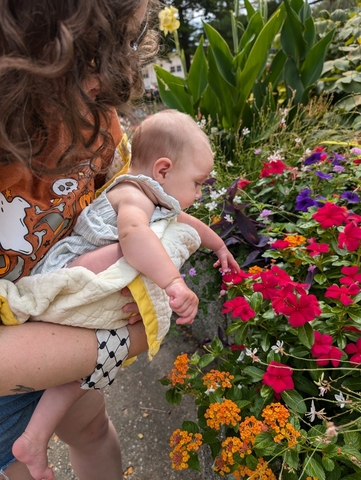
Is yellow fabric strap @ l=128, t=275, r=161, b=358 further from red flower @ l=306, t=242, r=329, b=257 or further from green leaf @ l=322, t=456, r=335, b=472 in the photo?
red flower @ l=306, t=242, r=329, b=257

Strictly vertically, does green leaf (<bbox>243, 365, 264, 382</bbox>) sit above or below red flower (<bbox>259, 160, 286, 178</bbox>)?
below

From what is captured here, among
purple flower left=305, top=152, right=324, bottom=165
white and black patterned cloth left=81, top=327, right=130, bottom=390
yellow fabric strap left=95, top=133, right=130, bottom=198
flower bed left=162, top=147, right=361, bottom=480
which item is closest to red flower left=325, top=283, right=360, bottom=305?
flower bed left=162, top=147, right=361, bottom=480

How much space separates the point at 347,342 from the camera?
1.12 m

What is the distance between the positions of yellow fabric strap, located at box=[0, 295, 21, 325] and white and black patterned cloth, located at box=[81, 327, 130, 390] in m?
0.18

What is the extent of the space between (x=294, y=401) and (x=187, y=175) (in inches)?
26.6

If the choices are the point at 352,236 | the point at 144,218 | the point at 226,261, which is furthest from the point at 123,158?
the point at 352,236

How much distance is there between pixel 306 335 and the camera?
1.04m

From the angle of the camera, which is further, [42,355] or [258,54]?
[258,54]

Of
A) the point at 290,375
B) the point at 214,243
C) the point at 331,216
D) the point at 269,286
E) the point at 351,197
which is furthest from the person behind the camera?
the point at 351,197

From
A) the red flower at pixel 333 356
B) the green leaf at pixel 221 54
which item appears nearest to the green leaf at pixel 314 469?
the red flower at pixel 333 356

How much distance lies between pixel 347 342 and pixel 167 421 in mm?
1160

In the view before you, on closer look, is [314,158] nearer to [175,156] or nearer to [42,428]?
[175,156]

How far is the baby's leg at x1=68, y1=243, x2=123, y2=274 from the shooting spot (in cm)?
94

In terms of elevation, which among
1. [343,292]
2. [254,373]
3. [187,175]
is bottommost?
[254,373]
